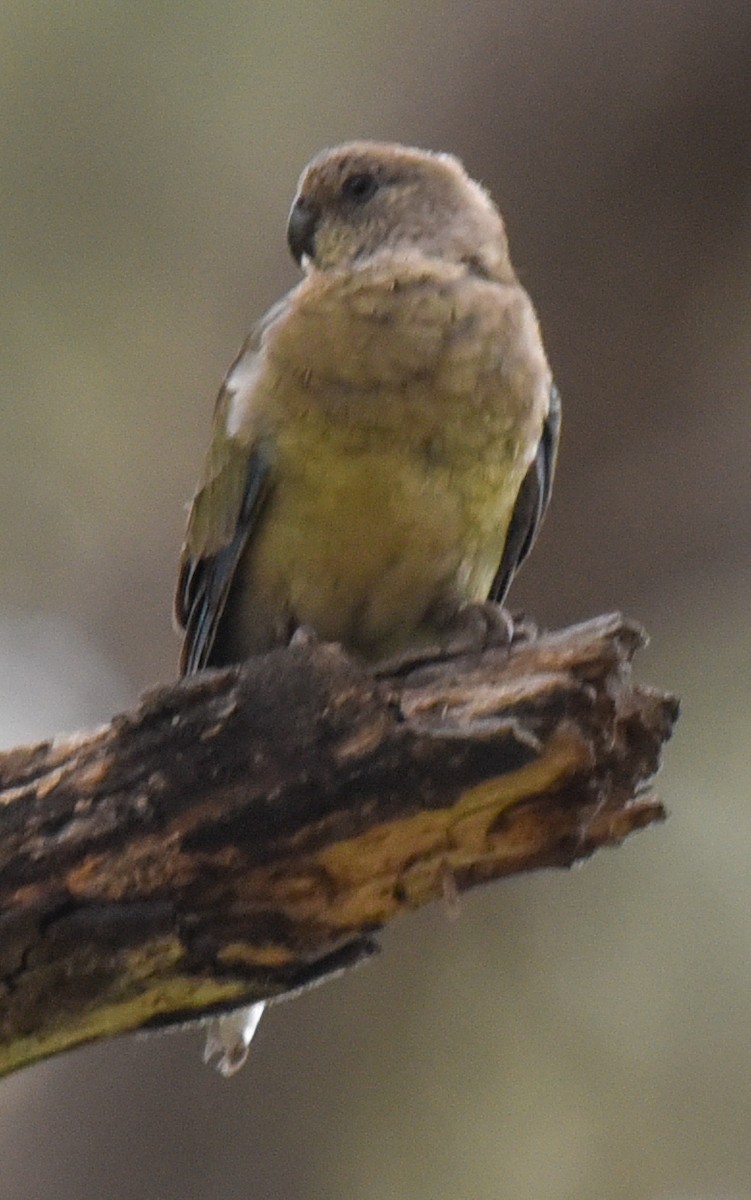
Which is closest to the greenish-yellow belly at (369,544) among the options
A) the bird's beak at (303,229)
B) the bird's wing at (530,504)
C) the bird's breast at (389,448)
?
the bird's breast at (389,448)

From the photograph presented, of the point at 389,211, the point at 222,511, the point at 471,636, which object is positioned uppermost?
the point at 389,211

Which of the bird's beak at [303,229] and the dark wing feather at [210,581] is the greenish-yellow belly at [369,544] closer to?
the dark wing feather at [210,581]

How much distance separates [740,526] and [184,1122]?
6.76 ft

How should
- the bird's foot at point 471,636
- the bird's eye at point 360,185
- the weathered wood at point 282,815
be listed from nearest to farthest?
the weathered wood at point 282,815 → the bird's foot at point 471,636 → the bird's eye at point 360,185

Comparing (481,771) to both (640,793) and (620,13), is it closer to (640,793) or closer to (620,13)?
(640,793)

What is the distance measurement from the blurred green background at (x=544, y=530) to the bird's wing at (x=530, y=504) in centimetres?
58

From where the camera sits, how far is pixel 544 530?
12.4 feet

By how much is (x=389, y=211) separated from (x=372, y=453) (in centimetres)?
74

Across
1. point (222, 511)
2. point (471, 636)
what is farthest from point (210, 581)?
point (471, 636)

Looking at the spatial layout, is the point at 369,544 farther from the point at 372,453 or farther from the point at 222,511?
the point at 222,511

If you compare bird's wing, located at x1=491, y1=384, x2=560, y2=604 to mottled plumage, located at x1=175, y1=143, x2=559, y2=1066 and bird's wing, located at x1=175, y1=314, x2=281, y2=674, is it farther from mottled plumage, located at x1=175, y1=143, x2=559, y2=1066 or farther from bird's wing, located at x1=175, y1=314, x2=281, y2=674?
bird's wing, located at x1=175, y1=314, x2=281, y2=674

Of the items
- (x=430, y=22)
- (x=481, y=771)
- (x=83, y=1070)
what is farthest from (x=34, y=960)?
(x=430, y=22)

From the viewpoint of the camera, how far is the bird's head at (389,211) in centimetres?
305

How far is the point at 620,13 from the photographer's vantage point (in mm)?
3418
